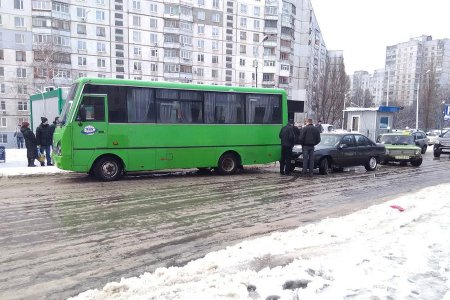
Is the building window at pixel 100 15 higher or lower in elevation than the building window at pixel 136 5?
lower

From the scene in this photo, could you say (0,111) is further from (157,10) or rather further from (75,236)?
(75,236)

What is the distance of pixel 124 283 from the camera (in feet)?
13.9

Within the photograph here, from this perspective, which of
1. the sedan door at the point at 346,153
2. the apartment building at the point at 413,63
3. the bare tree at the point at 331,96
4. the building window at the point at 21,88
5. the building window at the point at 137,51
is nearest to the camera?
the sedan door at the point at 346,153

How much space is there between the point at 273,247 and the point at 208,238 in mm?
1199

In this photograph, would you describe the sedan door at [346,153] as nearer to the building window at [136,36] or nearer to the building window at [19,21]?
the building window at [136,36]

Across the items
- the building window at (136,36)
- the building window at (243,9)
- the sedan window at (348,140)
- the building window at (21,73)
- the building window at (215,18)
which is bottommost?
the sedan window at (348,140)

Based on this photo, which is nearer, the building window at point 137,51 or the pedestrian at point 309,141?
the pedestrian at point 309,141

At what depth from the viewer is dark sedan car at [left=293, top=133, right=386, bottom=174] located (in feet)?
47.8

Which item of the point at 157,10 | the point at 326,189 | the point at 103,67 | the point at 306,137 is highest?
the point at 157,10

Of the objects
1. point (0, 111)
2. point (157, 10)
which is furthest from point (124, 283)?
point (157, 10)

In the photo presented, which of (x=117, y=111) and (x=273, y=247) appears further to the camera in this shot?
(x=117, y=111)

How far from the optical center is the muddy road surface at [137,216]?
479 cm

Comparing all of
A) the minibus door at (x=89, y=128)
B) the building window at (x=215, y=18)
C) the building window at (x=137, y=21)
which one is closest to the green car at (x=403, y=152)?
the minibus door at (x=89, y=128)

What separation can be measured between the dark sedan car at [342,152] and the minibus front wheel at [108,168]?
6685 millimetres
